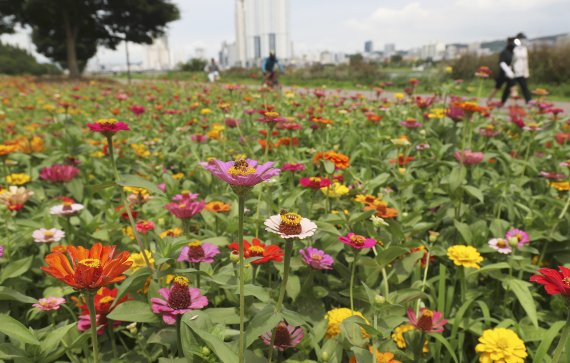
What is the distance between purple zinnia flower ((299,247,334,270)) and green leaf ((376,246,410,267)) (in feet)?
0.45

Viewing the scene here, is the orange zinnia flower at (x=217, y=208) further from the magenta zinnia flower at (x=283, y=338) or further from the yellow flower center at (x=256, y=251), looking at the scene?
the magenta zinnia flower at (x=283, y=338)

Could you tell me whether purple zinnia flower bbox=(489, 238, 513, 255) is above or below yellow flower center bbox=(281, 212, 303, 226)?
below

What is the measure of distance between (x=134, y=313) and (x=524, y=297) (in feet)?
3.33

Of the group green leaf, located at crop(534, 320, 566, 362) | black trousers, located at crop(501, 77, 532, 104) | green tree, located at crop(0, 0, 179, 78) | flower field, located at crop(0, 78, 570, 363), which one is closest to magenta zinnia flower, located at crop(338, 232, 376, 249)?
flower field, located at crop(0, 78, 570, 363)

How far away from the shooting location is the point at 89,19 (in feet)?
51.8

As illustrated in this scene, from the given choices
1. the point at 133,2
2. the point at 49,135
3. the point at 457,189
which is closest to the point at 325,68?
the point at 133,2

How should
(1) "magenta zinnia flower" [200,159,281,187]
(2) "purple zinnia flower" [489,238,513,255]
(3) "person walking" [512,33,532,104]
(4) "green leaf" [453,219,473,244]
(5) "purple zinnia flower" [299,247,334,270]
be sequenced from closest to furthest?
(1) "magenta zinnia flower" [200,159,281,187] → (5) "purple zinnia flower" [299,247,334,270] → (2) "purple zinnia flower" [489,238,513,255] → (4) "green leaf" [453,219,473,244] → (3) "person walking" [512,33,532,104]

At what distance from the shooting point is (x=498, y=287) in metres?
1.27

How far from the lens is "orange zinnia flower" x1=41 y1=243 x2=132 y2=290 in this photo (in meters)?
0.59

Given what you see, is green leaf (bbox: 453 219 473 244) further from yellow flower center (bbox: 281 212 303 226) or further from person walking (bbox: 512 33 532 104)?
person walking (bbox: 512 33 532 104)

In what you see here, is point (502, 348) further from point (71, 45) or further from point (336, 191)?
point (71, 45)

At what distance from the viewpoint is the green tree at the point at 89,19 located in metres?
14.4

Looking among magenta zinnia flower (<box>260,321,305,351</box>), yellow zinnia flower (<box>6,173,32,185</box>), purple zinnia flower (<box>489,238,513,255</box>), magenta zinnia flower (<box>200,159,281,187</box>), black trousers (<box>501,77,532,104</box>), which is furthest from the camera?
black trousers (<box>501,77,532,104</box>)

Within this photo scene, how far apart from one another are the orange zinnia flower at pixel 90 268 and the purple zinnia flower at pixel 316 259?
0.51 metres
